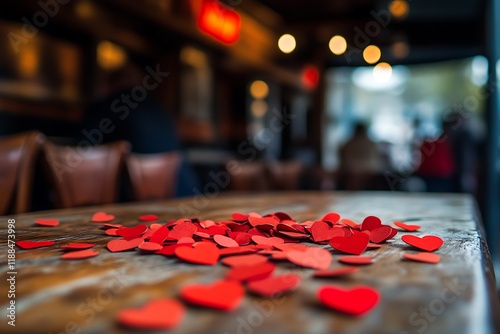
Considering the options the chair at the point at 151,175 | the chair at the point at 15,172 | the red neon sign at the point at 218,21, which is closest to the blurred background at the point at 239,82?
the red neon sign at the point at 218,21

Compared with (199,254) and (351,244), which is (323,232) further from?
(199,254)

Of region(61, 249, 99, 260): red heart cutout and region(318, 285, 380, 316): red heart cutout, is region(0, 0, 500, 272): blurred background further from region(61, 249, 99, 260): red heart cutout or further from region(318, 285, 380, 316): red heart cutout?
region(318, 285, 380, 316): red heart cutout

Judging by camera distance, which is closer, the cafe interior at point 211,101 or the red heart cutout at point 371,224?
the red heart cutout at point 371,224

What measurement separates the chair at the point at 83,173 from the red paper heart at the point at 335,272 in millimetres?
1281

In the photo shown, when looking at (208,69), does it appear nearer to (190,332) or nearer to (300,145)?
(300,145)

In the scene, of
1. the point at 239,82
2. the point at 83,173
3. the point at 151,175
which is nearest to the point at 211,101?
the point at 239,82

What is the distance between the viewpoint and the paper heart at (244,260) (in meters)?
0.49

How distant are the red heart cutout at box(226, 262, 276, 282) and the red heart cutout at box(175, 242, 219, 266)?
0.06 m

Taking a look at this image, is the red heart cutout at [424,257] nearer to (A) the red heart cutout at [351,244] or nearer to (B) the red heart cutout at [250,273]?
(A) the red heart cutout at [351,244]

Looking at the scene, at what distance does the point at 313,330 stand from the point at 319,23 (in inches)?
288

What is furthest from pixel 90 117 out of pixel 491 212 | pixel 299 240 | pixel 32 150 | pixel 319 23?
pixel 319 23

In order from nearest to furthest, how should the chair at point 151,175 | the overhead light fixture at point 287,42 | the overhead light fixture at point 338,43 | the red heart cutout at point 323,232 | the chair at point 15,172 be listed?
the red heart cutout at point 323,232 < the chair at point 15,172 < the chair at point 151,175 < the overhead light fixture at point 287,42 < the overhead light fixture at point 338,43

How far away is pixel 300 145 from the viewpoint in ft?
34.8

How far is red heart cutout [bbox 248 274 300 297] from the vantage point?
1.23 feet
